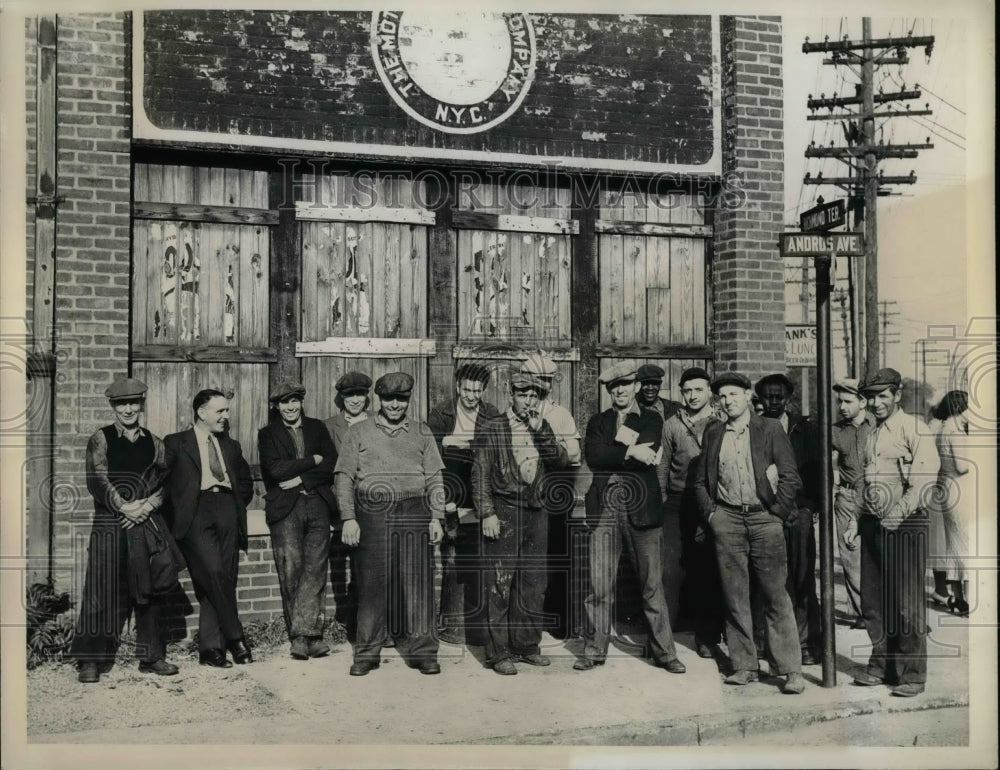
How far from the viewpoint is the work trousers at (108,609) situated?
6652 millimetres

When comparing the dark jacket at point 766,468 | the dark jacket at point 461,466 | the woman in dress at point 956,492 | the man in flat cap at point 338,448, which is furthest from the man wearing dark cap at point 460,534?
the woman in dress at point 956,492

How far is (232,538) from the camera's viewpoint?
675 centimetres

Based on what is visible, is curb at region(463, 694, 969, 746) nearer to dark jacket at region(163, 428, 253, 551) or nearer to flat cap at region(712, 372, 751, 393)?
flat cap at region(712, 372, 751, 393)

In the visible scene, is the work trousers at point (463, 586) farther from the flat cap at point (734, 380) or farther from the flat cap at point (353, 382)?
the flat cap at point (734, 380)

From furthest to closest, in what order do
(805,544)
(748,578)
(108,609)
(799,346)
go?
(799,346) < (805,544) < (748,578) < (108,609)

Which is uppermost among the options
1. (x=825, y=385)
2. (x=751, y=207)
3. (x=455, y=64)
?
(x=455, y=64)

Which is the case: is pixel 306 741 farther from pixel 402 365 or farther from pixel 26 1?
pixel 26 1

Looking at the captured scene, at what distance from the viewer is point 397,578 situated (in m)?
6.87

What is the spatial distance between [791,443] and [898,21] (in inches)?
117

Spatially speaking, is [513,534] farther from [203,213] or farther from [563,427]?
[203,213]

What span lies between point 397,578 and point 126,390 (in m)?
2.16

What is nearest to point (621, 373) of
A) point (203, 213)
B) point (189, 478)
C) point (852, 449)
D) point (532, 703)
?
point (852, 449)

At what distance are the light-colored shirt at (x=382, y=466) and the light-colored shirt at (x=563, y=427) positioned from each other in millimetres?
873

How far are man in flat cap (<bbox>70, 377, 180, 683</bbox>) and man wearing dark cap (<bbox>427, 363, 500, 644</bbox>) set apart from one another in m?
1.83
